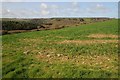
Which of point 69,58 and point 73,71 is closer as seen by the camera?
point 73,71

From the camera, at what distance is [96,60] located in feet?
48.2

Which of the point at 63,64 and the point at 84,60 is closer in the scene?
the point at 63,64

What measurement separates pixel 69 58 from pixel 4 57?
13.9ft

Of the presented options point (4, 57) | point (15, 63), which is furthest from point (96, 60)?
point (4, 57)

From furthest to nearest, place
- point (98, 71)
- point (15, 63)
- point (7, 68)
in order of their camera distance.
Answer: point (15, 63) → point (7, 68) → point (98, 71)

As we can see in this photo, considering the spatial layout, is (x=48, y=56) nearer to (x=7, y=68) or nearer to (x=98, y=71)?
(x=7, y=68)

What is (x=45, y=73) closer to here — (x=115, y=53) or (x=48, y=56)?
(x=48, y=56)

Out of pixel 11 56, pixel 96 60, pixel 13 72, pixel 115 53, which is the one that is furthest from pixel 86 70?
pixel 11 56

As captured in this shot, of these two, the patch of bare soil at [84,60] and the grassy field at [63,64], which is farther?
the patch of bare soil at [84,60]

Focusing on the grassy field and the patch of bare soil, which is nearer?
the grassy field

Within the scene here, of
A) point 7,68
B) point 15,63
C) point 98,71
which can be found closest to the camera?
point 98,71

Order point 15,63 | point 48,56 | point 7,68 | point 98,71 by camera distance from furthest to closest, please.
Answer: point 48,56
point 15,63
point 7,68
point 98,71

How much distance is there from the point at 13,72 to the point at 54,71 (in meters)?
2.11

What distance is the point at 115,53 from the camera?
54.6 feet
